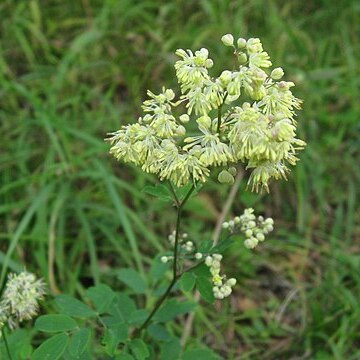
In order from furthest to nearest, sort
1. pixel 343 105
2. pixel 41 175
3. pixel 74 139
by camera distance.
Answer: pixel 343 105, pixel 74 139, pixel 41 175

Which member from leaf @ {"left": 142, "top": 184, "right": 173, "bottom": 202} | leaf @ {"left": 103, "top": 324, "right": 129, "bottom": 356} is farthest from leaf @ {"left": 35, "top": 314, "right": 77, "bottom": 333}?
leaf @ {"left": 142, "top": 184, "right": 173, "bottom": 202}

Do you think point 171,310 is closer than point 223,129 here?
No

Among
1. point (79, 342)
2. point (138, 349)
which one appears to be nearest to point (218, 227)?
point (138, 349)

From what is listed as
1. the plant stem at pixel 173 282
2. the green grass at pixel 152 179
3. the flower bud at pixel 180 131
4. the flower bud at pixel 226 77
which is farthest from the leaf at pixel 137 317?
the flower bud at pixel 226 77

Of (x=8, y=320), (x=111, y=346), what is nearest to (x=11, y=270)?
(x=8, y=320)

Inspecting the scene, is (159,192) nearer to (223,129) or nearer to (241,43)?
A: (223,129)

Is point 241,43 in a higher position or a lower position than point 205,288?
higher

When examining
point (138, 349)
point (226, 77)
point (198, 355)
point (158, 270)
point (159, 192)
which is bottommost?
point (198, 355)

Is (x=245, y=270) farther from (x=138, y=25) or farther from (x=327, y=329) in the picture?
(x=138, y=25)
